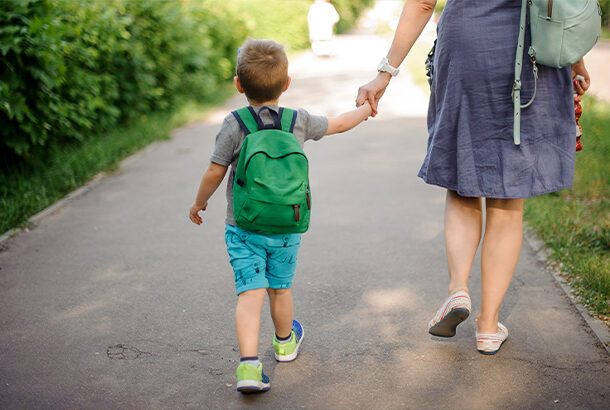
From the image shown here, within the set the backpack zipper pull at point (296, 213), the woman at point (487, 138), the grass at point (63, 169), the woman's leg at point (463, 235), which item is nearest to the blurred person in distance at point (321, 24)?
the grass at point (63, 169)

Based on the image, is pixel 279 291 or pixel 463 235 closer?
pixel 279 291

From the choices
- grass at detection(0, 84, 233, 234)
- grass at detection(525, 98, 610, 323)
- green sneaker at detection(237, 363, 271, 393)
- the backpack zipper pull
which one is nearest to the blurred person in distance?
grass at detection(0, 84, 233, 234)

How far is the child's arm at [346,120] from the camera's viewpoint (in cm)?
283

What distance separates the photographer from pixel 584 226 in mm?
4578

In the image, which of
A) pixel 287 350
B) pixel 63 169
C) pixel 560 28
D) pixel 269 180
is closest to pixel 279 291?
pixel 287 350

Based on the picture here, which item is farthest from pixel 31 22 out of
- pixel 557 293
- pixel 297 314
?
pixel 557 293

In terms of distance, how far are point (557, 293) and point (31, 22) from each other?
4408 millimetres

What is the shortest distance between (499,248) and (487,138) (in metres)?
0.50

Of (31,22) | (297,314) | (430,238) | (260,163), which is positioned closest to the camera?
(260,163)

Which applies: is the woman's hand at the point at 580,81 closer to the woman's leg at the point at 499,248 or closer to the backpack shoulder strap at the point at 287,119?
the woman's leg at the point at 499,248

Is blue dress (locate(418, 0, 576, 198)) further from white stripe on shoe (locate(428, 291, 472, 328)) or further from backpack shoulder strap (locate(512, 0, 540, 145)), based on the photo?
white stripe on shoe (locate(428, 291, 472, 328))

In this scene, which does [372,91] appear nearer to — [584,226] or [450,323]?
[450,323]

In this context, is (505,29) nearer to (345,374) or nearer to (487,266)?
(487,266)

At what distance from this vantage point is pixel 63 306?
3713mm
